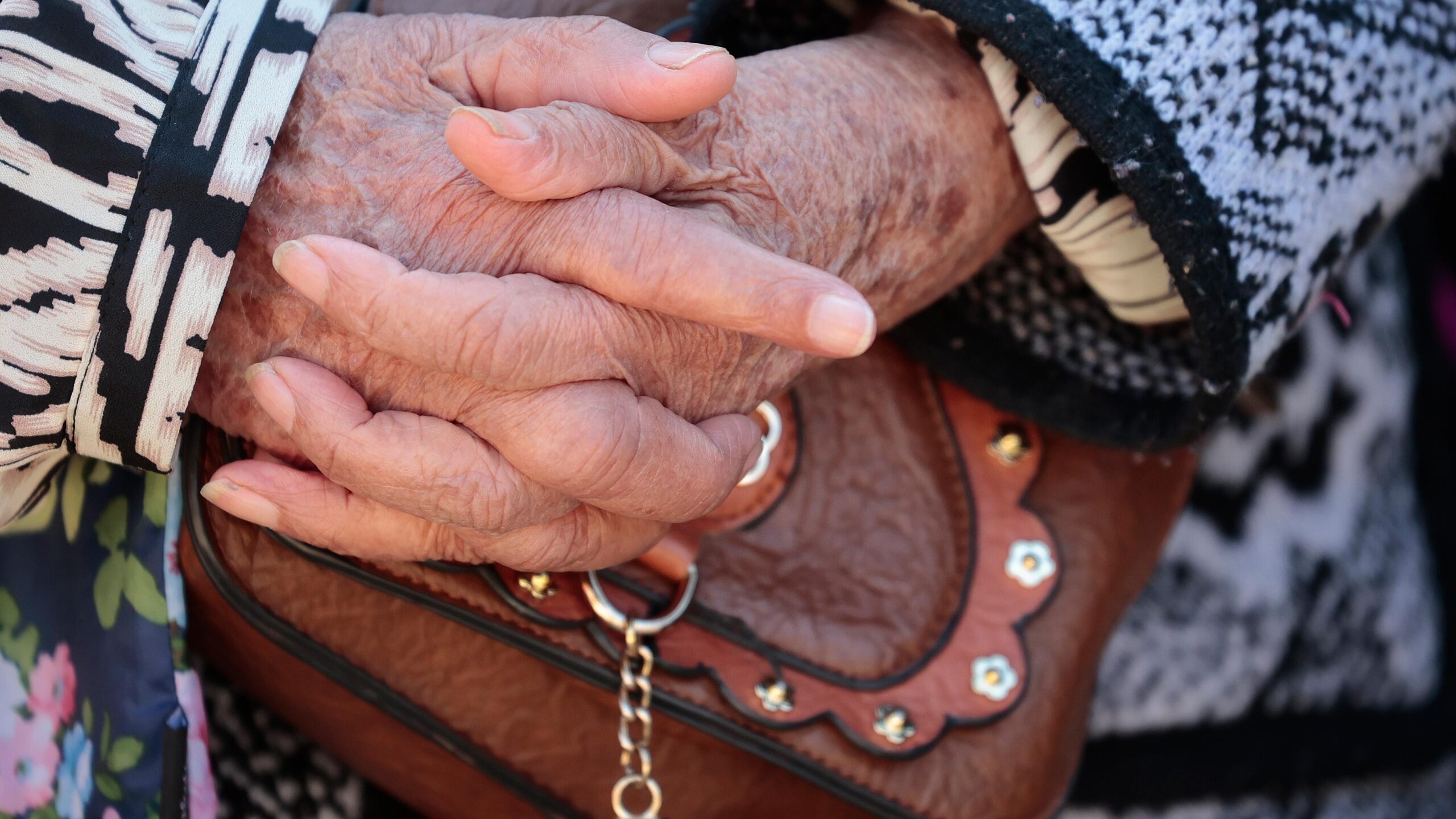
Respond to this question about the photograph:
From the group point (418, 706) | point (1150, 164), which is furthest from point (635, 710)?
point (1150, 164)

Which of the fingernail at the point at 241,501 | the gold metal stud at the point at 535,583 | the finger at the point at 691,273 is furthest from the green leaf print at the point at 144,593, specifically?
the finger at the point at 691,273

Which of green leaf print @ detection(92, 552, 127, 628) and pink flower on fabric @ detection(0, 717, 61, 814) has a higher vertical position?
green leaf print @ detection(92, 552, 127, 628)

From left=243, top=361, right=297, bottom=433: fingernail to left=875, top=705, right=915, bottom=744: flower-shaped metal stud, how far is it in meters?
0.45

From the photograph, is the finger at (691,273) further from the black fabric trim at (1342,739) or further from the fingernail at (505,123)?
the black fabric trim at (1342,739)

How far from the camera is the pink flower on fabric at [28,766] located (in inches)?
25.9

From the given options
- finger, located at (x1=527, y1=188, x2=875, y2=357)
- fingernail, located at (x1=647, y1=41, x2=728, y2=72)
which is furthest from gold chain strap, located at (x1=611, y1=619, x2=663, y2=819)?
fingernail, located at (x1=647, y1=41, x2=728, y2=72)

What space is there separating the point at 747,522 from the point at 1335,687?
807 mm

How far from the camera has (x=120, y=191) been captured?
0.48 metres

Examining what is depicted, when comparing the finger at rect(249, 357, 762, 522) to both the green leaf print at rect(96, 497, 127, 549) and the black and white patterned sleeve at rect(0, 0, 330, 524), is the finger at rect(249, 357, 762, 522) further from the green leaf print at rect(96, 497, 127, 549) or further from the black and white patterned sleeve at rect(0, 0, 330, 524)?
the green leaf print at rect(96, 497, 127, 549)

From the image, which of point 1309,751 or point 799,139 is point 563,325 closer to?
point 799,139

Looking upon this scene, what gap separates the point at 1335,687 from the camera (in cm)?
113

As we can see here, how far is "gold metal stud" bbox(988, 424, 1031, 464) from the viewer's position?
84 cm

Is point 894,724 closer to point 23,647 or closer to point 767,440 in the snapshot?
point 767,440

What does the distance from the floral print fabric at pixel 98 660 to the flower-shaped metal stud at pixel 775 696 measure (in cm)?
36
